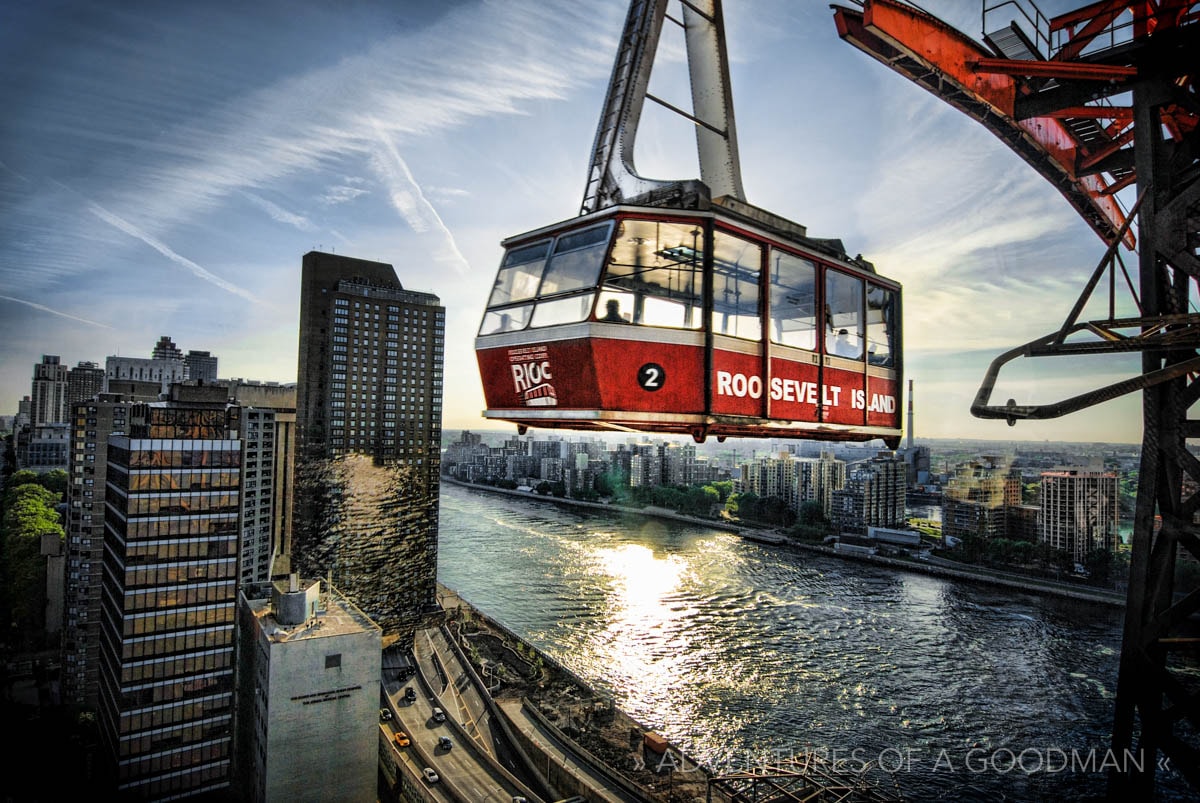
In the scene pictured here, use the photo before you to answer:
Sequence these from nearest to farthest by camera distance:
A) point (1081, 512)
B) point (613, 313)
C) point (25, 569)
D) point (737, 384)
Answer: point (613, 313)
point (737, 384)
point (25, 569)
point (1081, 512)

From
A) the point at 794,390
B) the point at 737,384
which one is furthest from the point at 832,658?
the point at 737,384

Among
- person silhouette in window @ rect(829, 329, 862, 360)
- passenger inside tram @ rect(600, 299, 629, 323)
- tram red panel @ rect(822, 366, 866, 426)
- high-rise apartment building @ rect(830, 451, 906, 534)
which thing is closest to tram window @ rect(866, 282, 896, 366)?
person silhouette in window @ rect(829, 329, 862, 360)

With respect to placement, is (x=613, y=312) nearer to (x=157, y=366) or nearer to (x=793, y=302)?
(x=793, y=302)

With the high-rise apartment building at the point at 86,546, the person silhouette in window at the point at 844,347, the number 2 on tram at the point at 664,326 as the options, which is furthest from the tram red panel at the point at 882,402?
the high-rise apartment building at the point at 86,546

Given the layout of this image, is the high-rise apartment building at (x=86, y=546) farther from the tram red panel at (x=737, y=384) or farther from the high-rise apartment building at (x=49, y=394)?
the tram red panel at (x=737, y=384)

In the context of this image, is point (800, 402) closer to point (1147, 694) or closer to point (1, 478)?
point (1147, 694)

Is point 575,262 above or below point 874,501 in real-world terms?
above

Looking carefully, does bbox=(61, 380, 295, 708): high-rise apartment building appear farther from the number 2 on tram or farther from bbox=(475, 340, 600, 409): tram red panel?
the number 2 on tram

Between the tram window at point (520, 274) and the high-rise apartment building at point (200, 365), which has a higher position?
the high-rise apartment building at point (200, 365)
